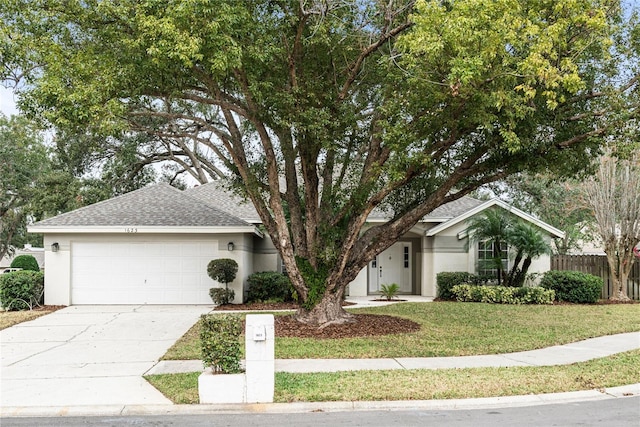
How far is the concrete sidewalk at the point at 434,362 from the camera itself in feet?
31.5

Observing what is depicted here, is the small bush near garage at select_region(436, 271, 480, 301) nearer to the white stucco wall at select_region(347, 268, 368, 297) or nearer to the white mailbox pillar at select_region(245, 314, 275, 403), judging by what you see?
the white stucco wall at select_region(347, 268, 368, 297)

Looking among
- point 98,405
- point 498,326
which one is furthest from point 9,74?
point 498,326

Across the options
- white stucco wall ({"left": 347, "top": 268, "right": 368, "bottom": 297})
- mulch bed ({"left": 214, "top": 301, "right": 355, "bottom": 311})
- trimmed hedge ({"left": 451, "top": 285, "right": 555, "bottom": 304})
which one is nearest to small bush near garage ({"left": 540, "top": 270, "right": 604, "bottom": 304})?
trimmed hedge ({"left": 451, "top": 285, "right": 555, "bottom": 304})

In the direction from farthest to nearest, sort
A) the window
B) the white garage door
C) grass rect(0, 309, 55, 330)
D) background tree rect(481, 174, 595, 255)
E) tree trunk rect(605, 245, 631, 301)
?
1. background tree rect(481, 174, 595, 255)
2. tree trunk rect(605, 245, 631, 301)
3. the window
4. the white garage door
5. grass rect(0, 309, 55, 330)

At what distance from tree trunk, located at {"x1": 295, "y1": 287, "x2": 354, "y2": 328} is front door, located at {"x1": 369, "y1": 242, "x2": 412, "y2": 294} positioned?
9.65 m

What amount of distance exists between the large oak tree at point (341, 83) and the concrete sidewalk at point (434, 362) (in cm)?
374

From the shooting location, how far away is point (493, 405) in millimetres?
7543

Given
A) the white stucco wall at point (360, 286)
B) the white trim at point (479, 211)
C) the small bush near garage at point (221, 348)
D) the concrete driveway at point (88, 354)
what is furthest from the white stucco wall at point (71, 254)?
the small bush near garage at point (221, 348)

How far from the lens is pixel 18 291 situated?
59.3 feet

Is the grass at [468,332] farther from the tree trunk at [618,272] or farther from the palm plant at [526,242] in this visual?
the tree trunk at [618,272]

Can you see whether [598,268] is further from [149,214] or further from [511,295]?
[149,214]

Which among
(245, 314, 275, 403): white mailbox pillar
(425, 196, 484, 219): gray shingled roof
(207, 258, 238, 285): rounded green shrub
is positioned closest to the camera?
(245, 314, 275, 403): white mailbox pillar

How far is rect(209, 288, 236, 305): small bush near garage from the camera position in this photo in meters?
18.9

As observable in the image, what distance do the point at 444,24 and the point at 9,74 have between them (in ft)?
29.6
